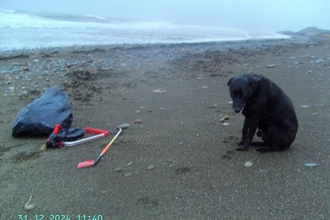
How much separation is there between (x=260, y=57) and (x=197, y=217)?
8948 mm

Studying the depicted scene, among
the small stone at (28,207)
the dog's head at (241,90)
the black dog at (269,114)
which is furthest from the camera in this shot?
the black dog at (269,114)

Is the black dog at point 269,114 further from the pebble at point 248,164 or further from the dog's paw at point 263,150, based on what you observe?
the pebble at point 248,164

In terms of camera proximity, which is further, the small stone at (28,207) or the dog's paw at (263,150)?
the dog's paw at (263,150)

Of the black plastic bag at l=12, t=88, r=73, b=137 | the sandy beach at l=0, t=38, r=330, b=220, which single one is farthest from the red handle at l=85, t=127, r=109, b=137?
the black plastic bag at l=12, t=88, r=73, b=137

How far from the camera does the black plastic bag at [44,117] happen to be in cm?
412

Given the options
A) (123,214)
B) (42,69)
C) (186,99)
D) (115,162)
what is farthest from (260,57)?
(123,214)

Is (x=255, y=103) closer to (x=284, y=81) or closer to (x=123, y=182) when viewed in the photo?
(x=123, y=182)

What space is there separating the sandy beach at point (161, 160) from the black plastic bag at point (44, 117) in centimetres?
13

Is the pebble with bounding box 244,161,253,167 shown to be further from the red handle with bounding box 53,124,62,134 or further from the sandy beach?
the red handle with bounding box 53,124,62,134

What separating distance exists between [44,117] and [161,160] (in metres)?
1.79

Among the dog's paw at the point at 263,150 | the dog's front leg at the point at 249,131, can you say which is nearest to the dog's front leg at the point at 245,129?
the dog's front leg at the point at 249,131

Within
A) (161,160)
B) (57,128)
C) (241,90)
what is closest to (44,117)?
(57,128)

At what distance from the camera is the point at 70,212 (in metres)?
2.58

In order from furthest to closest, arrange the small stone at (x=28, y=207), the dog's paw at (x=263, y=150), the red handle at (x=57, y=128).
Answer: the red handle at (x=57, y=128)
the dog's paw at (x=263, y=150)
the small stone at (x=28, y=207)
